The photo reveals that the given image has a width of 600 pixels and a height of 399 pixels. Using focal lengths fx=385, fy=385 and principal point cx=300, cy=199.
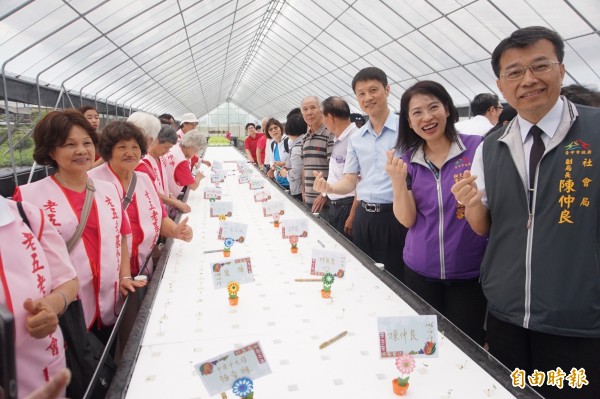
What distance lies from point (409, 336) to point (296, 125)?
3.27 metres

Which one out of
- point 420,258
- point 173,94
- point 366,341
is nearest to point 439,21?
point 420,258

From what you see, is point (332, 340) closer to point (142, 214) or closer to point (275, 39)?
point (142, 214)

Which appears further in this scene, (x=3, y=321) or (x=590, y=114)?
(x=590, y=114)

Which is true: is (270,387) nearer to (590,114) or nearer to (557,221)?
(557,221)

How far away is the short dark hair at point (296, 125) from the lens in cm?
416

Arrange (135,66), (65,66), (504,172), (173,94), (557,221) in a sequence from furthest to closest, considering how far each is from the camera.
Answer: (173,94) → (135,66) → (65,66) → (504,172) → (557,221)

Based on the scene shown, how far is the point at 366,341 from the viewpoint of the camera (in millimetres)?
1269

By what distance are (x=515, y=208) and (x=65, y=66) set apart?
8836 millimetres

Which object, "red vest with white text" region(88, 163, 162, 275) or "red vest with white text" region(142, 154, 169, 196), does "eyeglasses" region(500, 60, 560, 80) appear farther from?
"red vest with white text" region(142, 154, 169, 196)

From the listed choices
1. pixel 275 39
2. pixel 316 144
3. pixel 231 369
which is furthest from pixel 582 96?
pixel 275 39

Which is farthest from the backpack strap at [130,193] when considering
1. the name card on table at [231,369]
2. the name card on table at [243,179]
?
the name card on table at [243,179]

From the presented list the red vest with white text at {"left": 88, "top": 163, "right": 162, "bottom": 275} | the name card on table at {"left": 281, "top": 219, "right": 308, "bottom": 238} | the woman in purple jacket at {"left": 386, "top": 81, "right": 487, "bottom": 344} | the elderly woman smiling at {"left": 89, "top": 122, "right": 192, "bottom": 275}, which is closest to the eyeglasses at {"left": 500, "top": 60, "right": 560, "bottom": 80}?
the woman in purple jacket at {"left": 386, "top": 81, "right": 487, "bottom": 344}

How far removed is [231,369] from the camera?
998mm

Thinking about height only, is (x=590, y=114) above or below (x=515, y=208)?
above
